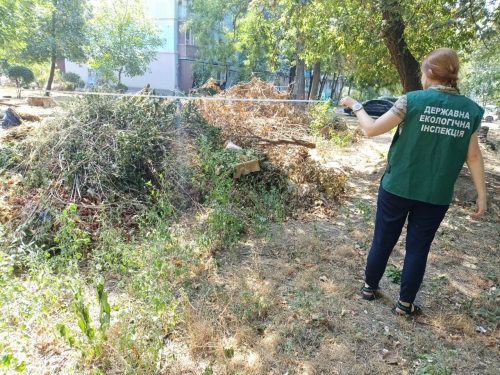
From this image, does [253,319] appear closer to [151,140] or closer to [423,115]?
[423,115]

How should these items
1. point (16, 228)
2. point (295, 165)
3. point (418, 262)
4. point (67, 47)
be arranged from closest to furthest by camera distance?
point (418, 262) < point (16, 228) < point (295, 165) < point (67, 47)

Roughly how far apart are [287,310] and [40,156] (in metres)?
4.07

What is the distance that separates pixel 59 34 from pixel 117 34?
133 inches

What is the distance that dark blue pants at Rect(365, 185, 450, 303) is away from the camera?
2574 mm

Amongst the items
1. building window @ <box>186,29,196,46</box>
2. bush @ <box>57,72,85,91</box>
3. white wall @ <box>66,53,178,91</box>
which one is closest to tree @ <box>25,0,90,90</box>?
bush @ <box>57,72,85,91</box>

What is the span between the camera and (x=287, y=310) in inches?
113

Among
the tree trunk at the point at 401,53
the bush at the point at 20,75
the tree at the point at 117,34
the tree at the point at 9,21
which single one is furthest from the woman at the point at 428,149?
the bush at the point at 20,75

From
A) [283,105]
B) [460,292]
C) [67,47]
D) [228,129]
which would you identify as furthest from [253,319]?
[67,47]

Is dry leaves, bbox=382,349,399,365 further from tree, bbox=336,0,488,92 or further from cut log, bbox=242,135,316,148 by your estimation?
tree, bbox=336,0,488,92

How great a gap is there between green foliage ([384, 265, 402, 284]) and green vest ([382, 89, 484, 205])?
1203 millimetres

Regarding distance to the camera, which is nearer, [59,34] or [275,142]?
[275,142]

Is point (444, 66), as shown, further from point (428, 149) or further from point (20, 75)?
point (20, 75)

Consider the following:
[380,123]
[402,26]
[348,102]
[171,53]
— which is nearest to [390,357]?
[380,123]

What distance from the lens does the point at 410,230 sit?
2.68 m
